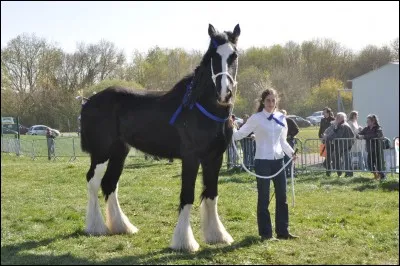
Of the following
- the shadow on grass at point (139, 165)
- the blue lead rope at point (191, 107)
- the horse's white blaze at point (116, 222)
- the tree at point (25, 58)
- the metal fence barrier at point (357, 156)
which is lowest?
the horse's white blaze at point (116, 222)

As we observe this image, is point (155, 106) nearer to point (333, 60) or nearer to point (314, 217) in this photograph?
point (314, 217)

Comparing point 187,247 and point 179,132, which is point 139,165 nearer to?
point 179,132

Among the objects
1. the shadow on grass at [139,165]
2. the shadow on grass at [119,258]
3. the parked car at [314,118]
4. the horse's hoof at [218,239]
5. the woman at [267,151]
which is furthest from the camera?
the parked car at [314,118]

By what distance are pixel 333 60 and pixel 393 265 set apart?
65.8ft

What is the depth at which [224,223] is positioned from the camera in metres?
7.13

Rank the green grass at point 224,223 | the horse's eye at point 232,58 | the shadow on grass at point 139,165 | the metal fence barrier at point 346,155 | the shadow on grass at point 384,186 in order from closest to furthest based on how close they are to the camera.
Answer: the green grass at point 224,223, the horse's eye at point 232,58, the shadow on grass at point 384,186, the metal fence barrier at point 346,155, the shadow on grass at point 139,165

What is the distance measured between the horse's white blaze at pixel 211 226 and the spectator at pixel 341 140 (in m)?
7.17

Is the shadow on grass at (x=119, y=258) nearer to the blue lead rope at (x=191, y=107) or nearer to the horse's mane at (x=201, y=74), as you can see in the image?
the blue lead rope at (x=191, y=107)

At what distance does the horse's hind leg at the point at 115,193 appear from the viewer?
262 inches

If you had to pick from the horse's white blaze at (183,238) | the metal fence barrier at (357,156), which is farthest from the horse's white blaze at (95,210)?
the metal fence barrier at (357,156)

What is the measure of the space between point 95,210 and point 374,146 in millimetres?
7654

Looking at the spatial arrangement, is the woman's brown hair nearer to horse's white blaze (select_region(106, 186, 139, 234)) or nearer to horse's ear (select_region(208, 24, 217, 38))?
horse's ear (select_region(208, 24, 217, 38))

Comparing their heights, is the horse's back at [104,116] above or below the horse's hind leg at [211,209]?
above

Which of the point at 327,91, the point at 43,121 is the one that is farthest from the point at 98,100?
the point at 43,121
